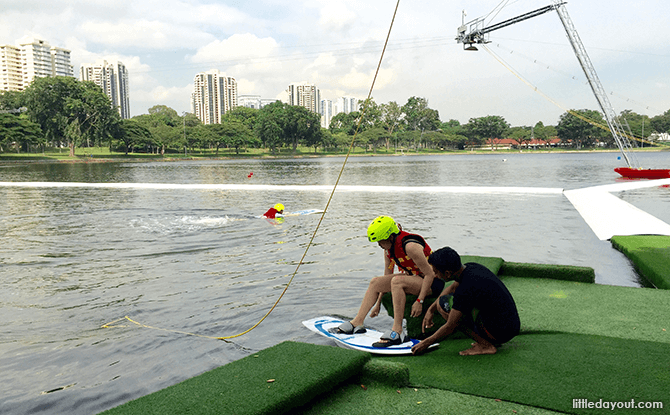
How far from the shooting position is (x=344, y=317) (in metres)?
7.58

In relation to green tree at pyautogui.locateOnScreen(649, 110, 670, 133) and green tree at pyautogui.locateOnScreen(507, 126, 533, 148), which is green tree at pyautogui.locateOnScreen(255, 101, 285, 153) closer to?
green tree at pyautogui.locateOnScreen(507, 126, 533, 148)

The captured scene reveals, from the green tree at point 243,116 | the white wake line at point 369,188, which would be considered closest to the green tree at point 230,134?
the green tree at point 243,116

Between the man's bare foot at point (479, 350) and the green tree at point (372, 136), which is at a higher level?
the green tree at point (372, 136)

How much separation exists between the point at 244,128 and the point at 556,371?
127414 millimetres

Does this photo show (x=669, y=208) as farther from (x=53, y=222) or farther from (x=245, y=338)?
(x=53, y=222)

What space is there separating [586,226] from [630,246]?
16.9 ft

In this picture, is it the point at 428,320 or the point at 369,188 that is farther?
the point at 369,188

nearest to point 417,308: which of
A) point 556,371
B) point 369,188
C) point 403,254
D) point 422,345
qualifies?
point 422,345

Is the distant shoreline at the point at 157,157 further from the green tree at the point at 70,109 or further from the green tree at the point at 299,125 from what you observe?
the green tree at the point at 299,125

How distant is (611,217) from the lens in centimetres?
1744

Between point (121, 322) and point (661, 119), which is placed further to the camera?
point (661, 119)

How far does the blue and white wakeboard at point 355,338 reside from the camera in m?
5.55

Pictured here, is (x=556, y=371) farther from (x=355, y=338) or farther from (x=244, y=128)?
(x=244, y=128)

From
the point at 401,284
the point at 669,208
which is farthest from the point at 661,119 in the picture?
the point at 401,284
